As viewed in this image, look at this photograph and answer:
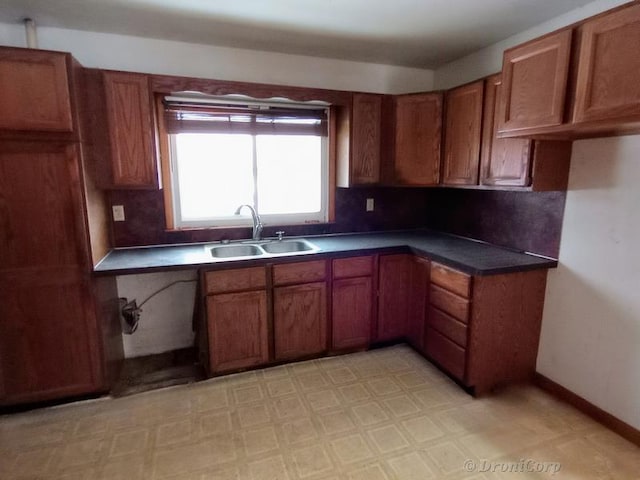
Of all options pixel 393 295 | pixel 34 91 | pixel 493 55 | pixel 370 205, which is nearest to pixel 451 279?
pixel 393 295

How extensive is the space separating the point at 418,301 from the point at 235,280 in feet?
4.67

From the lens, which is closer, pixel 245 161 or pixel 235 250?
pixel 235 250

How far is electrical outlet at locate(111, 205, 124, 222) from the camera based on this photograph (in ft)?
8.54

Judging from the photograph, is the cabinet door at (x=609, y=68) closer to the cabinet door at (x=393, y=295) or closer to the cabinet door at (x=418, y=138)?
the cabinet door at (x=418, y=138)

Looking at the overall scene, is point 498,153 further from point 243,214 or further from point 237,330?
point 237,330

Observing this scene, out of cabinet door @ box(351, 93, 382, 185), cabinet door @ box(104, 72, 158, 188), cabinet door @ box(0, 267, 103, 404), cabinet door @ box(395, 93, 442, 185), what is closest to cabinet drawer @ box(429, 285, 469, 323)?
cabinet door @ box(395, 93, 442, 185)

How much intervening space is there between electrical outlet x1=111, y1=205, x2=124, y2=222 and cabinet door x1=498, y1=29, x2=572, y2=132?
8.55 ft

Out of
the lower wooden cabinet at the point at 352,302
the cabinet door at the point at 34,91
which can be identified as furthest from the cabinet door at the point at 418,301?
the cabinet door at the point at 34,91

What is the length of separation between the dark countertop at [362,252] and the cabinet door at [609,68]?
967 millimetres

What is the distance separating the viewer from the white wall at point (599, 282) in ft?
6.31

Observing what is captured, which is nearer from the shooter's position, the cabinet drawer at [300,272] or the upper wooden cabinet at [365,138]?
the cabinet drawer at [300,272]

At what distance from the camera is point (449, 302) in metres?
2.44

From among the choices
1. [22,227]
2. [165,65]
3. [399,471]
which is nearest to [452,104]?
[165,65]

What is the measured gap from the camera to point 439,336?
101 inches
